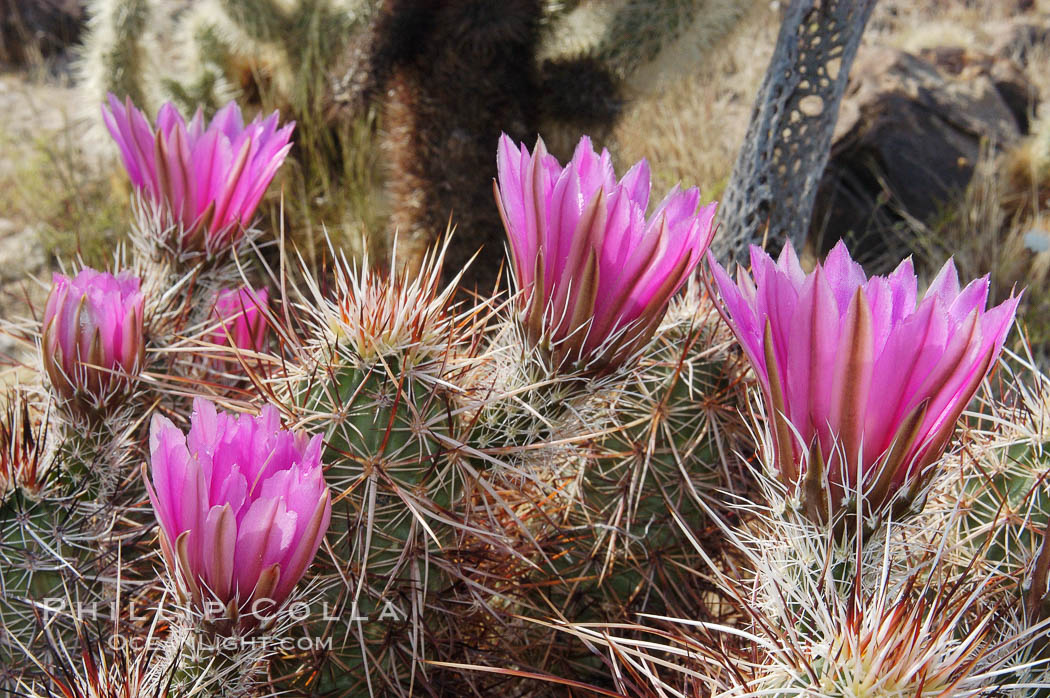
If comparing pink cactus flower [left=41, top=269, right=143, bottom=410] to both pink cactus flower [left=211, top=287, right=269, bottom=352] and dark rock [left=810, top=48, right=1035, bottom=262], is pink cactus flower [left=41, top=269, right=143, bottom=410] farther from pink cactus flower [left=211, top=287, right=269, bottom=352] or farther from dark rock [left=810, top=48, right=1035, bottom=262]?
dark rock [left=810, top=48, right=1035, bottom=262]

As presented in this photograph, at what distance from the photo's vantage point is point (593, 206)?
2.60 feet

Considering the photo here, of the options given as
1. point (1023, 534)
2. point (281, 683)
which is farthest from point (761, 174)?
point (281, 683)

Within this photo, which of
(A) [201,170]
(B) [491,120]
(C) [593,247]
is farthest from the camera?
(B) [491,120]

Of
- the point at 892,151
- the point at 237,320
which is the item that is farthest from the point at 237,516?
the point at 892,151

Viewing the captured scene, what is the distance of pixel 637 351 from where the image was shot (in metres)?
0.90

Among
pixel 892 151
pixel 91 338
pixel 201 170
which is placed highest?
pixel 201 170

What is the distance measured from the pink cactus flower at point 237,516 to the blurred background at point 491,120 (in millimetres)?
1365

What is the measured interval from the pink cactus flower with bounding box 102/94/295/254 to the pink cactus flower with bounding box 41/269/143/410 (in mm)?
184

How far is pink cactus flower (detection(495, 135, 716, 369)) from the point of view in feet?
2.66

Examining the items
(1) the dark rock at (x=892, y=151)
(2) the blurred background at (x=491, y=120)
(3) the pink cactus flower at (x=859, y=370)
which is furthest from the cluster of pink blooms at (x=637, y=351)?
(1) the dark rock at (x=892, y=151)

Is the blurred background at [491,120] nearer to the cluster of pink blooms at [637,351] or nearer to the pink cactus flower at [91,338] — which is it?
the pink cactus flower at [91,338]

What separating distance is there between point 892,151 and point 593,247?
150 inches

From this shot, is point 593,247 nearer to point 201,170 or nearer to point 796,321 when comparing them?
point 796,321

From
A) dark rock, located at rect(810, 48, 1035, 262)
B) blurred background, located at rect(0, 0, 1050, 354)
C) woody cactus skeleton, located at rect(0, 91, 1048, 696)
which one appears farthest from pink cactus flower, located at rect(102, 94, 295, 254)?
dark rock, located at rect(810, 48, 1035, 262)
